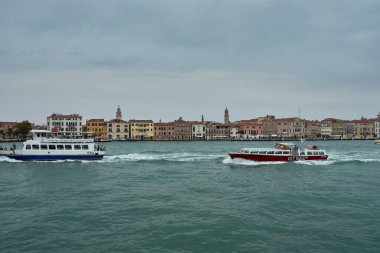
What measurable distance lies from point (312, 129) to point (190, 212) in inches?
5039

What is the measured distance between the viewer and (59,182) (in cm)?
2220

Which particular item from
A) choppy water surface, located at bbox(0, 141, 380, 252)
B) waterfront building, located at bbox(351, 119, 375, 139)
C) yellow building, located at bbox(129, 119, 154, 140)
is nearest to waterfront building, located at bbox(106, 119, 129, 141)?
yellow building, located at bbox(129, 119, 154, 140)

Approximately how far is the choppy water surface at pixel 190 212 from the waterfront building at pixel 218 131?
338 feet

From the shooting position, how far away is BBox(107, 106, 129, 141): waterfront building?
391ft

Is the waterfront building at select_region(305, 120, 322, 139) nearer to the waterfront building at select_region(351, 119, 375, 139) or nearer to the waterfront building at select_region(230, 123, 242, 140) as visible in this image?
the waterfront building at select_region(351, 119, 375, 139)

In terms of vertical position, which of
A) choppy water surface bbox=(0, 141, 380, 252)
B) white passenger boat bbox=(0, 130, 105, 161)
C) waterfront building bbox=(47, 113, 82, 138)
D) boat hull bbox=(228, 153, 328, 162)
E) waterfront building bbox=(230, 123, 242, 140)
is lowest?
choppy water surface bbox=(0, 141, 380, 252)

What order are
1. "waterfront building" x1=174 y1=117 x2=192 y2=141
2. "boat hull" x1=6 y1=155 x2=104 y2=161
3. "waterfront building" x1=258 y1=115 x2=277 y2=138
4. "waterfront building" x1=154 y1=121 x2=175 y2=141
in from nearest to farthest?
"boat hull" x1=6 y1=155 x2=104 y2=161, "waterfront building" x1=154 y1=121 x2=175 y2=141, "waterfront building" x1=174 y1=117 x2=192 y2=141, "waterfront building" x1=258 y1=115 x2=277 y2=138

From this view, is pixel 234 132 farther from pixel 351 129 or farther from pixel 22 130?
pixel 22 130

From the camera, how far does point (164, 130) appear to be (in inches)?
Answer: 4948

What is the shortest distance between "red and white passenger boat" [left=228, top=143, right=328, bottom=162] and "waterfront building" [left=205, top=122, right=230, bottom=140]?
93990 mm

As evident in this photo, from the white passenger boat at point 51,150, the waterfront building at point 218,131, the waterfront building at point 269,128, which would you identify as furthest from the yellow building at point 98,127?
the white passenger boat at point 51,150

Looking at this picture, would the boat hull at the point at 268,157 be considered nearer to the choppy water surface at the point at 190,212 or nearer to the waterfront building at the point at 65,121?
the choppy water surface at the point at 190,212

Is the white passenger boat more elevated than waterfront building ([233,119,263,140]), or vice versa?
waterfront building ([233,119,263,140])

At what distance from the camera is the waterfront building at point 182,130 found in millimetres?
125688
